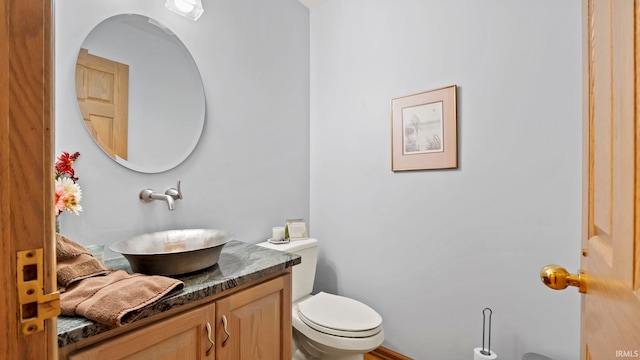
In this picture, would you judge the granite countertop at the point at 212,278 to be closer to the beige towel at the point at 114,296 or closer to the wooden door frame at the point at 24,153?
the beige towel at the point at 114,296

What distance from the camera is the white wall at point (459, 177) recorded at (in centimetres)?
131

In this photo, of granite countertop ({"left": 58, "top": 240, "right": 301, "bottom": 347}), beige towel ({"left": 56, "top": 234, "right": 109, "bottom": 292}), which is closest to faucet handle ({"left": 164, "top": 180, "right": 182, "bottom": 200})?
granite countertop ({"left": 58, "top": 240, "right": 301, "bottom": 347})

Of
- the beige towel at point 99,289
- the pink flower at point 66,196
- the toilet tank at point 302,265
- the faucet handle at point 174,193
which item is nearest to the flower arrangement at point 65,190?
the pink flower at point 66,196

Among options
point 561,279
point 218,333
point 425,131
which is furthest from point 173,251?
point 425,131

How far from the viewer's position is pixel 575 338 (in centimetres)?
126

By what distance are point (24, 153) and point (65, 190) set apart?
66 cm

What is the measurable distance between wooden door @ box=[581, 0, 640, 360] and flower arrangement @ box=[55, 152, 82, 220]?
4.33 ft

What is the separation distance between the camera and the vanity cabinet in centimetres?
74

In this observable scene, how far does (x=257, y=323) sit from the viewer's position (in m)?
1.10

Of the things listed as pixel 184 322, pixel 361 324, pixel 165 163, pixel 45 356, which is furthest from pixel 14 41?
pixel 361 324

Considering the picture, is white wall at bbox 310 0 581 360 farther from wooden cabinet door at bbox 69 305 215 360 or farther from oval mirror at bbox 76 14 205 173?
wooden cabinet door at bbox 69 305 215 360

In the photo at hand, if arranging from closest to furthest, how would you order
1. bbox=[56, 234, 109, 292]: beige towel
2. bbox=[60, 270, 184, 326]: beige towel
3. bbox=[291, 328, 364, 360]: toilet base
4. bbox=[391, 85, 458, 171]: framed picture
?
1. bbox=[60, 270, 184, 326]: beige towel
2. bbox=[56, 234, 109, 292]: beige towel
3. bbox=[291, 328, 364, 360]: toilet base
4. bbox=[391, 85, 458, 171]: framed picture

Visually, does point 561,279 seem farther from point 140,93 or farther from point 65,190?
point 140,93

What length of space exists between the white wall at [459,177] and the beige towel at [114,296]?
136 centimetres
